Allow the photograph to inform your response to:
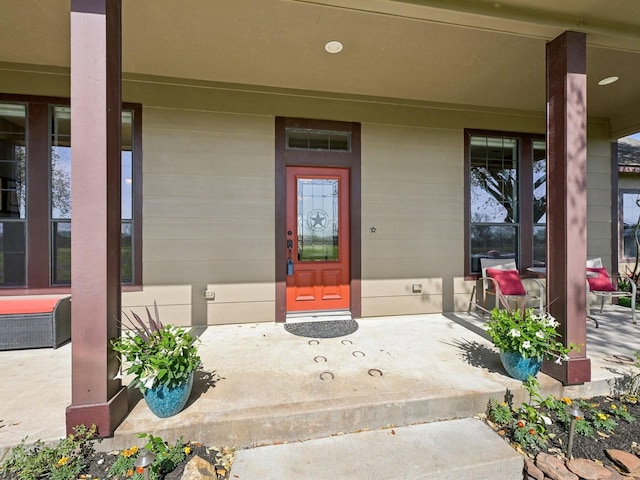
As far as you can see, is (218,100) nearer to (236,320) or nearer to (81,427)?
(236,320)

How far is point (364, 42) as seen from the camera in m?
2.96

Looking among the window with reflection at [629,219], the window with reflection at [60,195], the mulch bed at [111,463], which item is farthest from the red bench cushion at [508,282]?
the window with reflection at [60,195]

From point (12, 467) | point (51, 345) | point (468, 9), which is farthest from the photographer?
point (51, 345)

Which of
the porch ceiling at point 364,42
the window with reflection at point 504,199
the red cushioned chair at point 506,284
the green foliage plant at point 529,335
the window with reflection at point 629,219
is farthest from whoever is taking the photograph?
the window with reflection at point 629,219

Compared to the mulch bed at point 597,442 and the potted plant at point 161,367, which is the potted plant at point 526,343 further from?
the potted plant at point 161,367

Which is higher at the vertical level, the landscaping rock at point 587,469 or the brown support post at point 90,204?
the brown support post at point 90,204

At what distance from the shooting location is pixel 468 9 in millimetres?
2348

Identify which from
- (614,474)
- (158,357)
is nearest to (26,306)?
(158,357)

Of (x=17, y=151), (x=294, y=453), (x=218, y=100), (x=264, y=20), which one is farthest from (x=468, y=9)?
(x=17, y=151)

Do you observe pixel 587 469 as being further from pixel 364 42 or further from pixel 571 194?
pixel 364 42

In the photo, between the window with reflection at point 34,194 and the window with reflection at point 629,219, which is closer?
the window with reflection at point 34,194

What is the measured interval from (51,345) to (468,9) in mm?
4743

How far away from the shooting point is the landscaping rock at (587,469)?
66.9 inches

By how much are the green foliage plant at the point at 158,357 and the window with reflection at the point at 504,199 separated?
3945 mm
